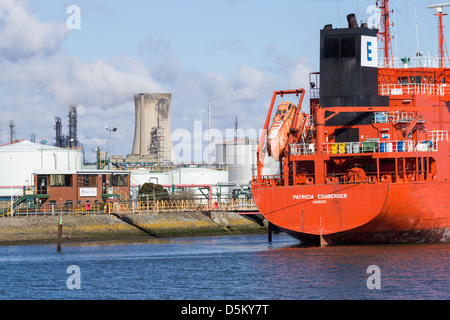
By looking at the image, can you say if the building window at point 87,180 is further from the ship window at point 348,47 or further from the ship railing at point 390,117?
the ship railing at point 390,117

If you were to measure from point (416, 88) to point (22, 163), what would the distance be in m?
39.5

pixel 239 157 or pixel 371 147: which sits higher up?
pixel 239 157

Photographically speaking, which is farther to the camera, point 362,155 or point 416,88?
point 416,88

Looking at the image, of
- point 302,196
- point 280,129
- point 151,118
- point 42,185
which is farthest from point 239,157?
point 302,196

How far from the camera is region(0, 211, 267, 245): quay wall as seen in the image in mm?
54438

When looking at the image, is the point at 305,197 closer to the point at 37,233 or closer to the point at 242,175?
the point at 37,233

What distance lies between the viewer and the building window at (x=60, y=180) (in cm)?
6312

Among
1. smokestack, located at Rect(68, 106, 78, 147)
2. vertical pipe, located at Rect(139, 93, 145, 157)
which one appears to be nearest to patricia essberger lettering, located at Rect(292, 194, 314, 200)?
smokestack, located at Rect(68, 106, 78, 147)

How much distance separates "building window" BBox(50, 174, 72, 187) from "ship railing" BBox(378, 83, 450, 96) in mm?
26267

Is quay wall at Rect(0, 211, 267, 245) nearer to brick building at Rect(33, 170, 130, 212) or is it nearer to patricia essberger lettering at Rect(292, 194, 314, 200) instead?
brick building at Rect(33, 170, 130, 212)

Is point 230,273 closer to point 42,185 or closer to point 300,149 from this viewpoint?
point 300,149

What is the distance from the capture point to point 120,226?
59.1 metres

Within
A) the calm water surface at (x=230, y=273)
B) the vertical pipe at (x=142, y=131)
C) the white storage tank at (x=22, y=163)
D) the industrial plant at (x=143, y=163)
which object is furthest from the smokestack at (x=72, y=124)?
the calm water surface at (x=230, y=273)
